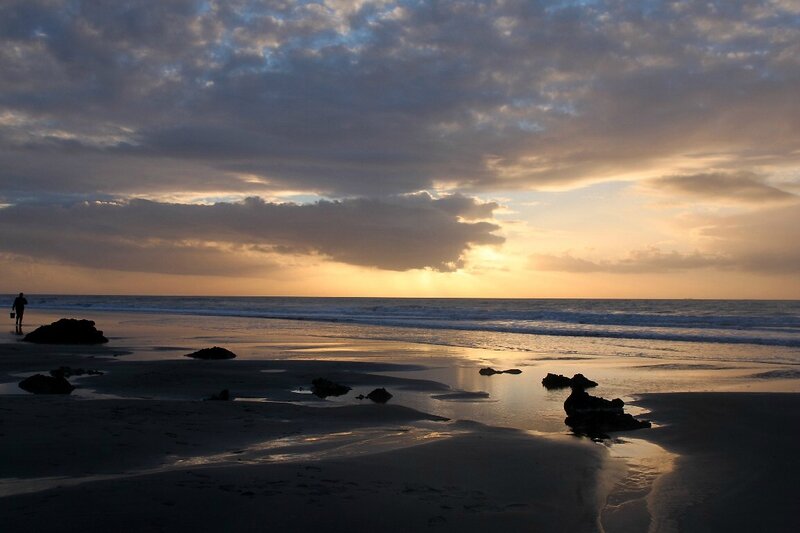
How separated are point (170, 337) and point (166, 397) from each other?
19.3m

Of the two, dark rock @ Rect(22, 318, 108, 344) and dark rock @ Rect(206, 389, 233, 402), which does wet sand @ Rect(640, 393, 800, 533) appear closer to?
dark rock @ Rect(206, 389, 233, 402)

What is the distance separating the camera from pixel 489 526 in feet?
19.1

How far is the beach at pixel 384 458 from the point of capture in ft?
19.5

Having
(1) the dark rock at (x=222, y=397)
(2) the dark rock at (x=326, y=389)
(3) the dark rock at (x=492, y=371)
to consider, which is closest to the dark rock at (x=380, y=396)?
(2) the dark rock at (x=326, y=389)

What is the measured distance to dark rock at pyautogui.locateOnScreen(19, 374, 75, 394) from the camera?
41.1ft

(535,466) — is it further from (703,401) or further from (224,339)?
(224,339)

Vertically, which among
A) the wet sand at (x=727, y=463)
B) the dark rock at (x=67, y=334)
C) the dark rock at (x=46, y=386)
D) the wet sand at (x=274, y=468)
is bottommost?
the wet sand at (x=727, y=463)

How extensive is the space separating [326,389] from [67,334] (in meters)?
16.3

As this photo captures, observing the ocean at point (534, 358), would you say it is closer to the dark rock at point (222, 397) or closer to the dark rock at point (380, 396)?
the dark rock at point (380, 396)

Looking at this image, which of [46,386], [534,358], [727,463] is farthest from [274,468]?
[534,358]

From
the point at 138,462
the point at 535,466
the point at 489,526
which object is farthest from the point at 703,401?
the point at 138,462

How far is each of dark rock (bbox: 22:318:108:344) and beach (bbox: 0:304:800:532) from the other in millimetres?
9395

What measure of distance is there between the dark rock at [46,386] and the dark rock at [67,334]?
13.3 m

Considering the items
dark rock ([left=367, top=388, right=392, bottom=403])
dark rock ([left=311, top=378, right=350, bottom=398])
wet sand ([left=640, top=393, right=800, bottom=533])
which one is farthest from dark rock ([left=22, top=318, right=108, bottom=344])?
wet sand ([left=640, top=393, right=800, bottom=533])
